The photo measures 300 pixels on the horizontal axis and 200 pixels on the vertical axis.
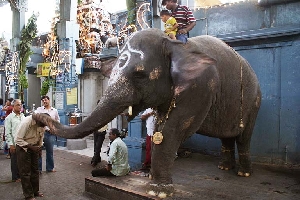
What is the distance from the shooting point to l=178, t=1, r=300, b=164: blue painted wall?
6.18 metres

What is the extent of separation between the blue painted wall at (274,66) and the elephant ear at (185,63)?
3192mm

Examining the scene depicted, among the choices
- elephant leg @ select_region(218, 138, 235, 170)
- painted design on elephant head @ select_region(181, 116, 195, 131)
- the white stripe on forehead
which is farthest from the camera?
elephant leg @ select_region(218, 138, 235, 170)

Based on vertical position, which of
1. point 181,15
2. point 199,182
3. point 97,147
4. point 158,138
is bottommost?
point 199,182

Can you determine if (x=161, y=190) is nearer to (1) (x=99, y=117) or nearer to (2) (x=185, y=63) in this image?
(1) (x=99, y=117)

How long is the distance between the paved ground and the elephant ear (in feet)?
4.99

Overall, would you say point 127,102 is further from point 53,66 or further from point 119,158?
point 53,66

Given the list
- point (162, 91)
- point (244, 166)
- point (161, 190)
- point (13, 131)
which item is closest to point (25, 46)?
point (13, 131)

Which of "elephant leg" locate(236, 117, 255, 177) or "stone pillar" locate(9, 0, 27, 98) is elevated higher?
"stone pillar" locate(9, 0, 27, 98)

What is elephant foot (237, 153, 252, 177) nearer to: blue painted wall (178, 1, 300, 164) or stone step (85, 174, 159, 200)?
blue painted wall (178, 1, 300, 164)

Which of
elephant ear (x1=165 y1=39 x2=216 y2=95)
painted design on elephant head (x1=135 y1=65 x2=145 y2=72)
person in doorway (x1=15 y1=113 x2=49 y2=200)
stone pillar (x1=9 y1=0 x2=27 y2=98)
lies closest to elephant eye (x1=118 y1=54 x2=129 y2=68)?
painted design on elephant head (x1=135 y1=65 x2=145 y2=72)

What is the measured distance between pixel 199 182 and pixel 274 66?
10.5 feet

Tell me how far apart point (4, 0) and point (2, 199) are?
20482 millimetres

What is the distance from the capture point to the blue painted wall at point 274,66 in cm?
618

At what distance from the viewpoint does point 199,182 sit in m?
4.84
